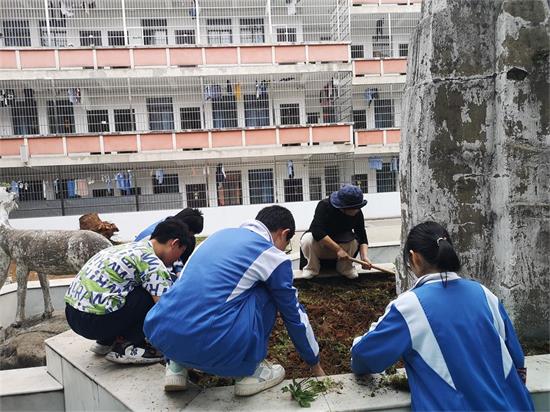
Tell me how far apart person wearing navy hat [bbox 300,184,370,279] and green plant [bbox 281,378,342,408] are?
218 cm

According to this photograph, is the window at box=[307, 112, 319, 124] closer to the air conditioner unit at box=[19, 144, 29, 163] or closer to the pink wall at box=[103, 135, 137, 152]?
the pink wall at box=[103, 135, 137, 152]

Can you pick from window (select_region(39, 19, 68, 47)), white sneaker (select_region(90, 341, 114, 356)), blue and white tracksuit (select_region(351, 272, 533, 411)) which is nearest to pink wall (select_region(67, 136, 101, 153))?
window (select_region(39, 19, 68, 47))

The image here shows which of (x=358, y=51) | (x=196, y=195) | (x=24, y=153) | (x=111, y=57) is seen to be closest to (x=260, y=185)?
(x=196, y=195)

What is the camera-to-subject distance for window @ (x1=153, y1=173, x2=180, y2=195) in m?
18.3

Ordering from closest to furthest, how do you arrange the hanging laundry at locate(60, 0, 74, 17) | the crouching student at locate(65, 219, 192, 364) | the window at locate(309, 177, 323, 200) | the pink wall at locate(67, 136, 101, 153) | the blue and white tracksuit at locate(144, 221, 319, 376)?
the blue and white tracksuit at locate(144, 221, 319, 376) < the crouching student at locate(65, 219, 192, 364) < the pink wall at locate(67, 136, 101, 153) < the hanging laundry at locate(60, 0, 74, 17) < the window at locate(309, 177, 323, 200)

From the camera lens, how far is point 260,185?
1928 centimetres

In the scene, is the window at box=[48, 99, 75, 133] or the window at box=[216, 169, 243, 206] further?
the window at box=[216, 169, 243, 206]

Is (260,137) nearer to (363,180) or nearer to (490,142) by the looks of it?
(363,180)

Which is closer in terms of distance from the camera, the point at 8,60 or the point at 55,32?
the point at 8,60

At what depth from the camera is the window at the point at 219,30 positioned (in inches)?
780

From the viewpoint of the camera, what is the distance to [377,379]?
226 centimetres

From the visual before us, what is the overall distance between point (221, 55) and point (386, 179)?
354 inches

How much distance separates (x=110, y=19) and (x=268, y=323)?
19685 millimetres

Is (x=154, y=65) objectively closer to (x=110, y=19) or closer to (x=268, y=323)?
(x=110, y=19)
